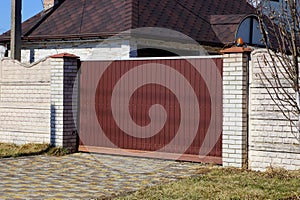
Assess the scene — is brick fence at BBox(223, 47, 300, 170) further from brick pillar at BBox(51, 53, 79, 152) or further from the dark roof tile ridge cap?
the dark roof tile ridge cap

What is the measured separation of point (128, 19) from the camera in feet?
47.3

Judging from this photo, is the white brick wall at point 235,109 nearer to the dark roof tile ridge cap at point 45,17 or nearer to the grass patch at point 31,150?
the grass patch at point 31,150

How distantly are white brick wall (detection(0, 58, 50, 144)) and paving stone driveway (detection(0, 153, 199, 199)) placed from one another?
4.31 feet

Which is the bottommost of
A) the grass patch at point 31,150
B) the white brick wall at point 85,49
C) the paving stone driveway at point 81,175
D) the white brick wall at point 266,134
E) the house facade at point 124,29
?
the paving stone driveway at point 81,175

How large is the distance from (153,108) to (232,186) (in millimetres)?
3261

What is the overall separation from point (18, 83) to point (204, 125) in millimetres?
4808

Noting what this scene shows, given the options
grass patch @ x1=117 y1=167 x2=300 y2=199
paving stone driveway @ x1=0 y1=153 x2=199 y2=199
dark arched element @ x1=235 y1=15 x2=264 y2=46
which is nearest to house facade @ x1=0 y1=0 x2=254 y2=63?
dark arched element @ x1=235 y1=15 x2=264 y2=46

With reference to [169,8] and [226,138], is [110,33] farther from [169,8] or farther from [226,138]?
[226,138]

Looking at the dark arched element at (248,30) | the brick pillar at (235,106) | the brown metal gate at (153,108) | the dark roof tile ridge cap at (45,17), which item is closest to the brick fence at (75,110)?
the brick pillar at (235,106)

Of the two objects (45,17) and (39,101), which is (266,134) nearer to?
(39,101)

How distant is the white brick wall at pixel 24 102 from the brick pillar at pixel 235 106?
4.22 metres

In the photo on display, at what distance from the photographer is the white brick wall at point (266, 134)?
850 centimetres

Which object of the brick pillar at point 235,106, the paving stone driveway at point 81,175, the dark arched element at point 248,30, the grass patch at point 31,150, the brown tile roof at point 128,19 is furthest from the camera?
the dark arched element at point 248,30

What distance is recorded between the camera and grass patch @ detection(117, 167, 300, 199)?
Result: 6.85 meters
